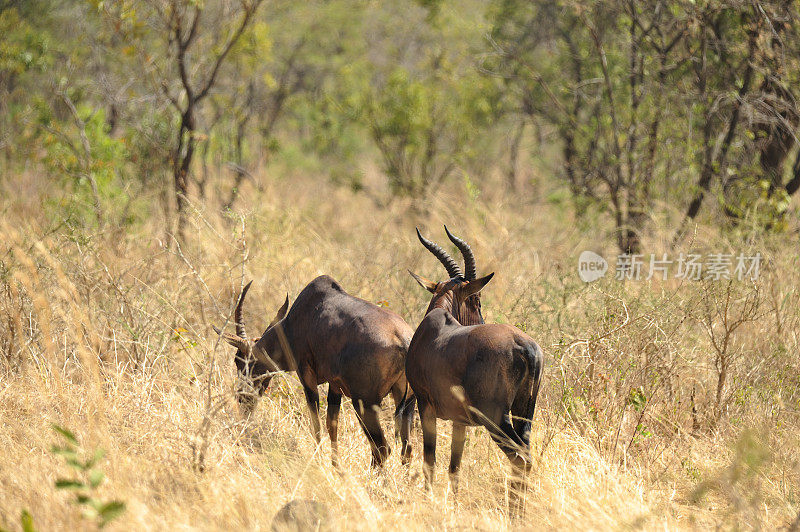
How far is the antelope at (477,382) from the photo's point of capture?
4156mm

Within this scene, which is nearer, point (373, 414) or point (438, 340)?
point (438, 340)

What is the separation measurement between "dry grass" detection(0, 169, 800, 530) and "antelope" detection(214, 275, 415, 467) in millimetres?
215

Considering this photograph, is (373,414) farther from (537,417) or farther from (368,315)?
(537,417)

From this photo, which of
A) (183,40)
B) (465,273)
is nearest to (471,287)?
(465,273)

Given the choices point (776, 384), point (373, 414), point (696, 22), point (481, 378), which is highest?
point (696, 22)

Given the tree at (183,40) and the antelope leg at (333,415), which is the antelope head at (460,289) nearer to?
the antelope leg at (333,415)

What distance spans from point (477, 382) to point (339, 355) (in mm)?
1015

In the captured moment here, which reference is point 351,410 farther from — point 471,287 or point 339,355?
point 471,287

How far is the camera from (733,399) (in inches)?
234

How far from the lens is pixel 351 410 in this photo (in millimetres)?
5820

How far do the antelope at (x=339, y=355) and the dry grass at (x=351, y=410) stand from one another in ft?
0.71

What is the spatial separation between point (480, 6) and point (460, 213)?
1468 cm

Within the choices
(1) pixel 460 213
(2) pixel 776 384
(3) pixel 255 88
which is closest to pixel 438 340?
(2) pixel 776 384

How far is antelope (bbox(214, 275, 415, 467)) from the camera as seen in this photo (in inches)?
188
